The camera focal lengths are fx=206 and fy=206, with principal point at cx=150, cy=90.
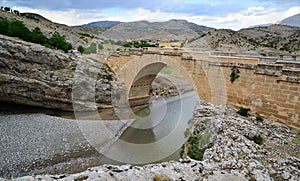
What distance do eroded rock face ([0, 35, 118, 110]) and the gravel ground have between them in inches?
95.9

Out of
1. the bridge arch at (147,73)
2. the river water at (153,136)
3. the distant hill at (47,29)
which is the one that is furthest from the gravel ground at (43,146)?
the distant hill at (47,29)

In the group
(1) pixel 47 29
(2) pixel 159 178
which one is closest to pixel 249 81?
(2) pixel 159 178

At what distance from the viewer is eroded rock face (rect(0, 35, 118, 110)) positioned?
15648mm

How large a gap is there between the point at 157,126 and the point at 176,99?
7.63 meters

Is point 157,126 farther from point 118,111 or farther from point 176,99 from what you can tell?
point 176,99

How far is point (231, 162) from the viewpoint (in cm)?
431

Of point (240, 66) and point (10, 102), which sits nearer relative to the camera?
point (240, 66)

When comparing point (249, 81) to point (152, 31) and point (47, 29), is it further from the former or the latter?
point (152, 31)

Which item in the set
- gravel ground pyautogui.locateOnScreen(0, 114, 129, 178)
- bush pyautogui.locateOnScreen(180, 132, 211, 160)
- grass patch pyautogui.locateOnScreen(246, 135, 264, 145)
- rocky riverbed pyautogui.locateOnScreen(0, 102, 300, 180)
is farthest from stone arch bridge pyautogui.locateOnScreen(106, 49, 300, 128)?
gravel ground pyautogui.locateOnScreen(0, 114, 129, 178)

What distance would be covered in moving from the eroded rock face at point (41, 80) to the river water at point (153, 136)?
469cm

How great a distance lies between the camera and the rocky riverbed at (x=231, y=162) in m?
3.88

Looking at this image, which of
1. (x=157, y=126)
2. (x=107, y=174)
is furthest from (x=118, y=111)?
(x=107, y=174)

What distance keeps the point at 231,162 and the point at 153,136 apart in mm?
8790

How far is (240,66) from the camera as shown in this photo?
7.97 metres
